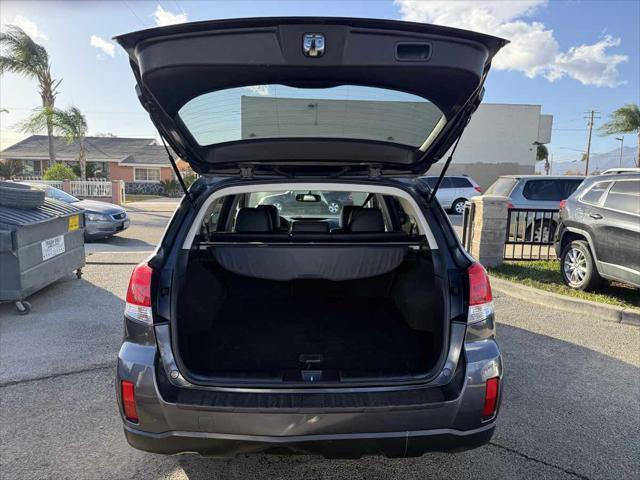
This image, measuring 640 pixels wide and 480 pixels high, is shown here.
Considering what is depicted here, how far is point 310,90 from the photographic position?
81.7 inches

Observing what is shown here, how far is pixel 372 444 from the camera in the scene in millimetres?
1810

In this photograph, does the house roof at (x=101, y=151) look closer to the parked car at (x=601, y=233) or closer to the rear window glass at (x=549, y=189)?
the rear window glass at (x=549, y=189)

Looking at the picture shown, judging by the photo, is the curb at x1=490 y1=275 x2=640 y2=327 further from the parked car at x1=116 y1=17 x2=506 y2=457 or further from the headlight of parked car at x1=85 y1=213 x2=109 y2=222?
the headlight of parked car at x1=85 y1=213 x2=109 y2=222

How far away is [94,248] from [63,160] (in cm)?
3016

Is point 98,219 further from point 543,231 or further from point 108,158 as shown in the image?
point 108,158

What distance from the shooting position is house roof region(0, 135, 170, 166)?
3416cm

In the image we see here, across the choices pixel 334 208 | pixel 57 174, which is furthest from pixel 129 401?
pixel 57 174

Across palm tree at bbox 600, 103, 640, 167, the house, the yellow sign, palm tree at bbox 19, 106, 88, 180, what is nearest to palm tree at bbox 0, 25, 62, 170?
palm tree at bbox 19, 106, 88, 180

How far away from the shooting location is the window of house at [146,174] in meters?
34.2

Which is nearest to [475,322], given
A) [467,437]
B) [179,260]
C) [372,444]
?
[467,437]

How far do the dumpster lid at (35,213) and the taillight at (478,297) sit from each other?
4.69 m

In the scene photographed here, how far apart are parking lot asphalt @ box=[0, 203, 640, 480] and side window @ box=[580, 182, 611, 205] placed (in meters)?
1.69

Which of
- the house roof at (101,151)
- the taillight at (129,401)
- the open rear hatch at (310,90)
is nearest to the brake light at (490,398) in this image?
the open rear hatch at (310,90)

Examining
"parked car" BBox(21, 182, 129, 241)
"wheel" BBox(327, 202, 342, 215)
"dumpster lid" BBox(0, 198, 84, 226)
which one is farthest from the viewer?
"parked car" BBox(21, 182, 129, 241)
